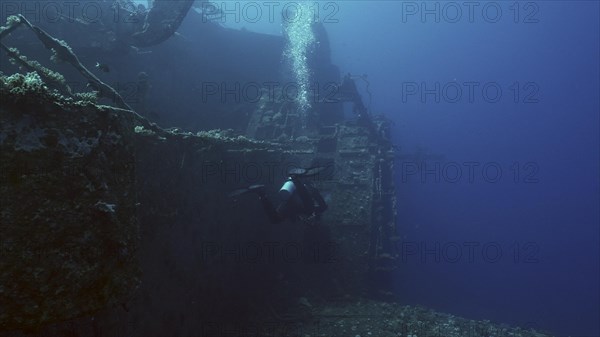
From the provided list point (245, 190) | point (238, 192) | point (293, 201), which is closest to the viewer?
point (238, 192)

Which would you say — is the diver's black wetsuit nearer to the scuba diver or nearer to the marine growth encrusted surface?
the scuba diver

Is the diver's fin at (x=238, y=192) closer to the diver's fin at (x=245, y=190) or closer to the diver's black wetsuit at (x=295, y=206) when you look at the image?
the diver's fin at (x=245, y=190)

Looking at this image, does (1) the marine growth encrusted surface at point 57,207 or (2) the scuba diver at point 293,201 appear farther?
(2) the scuba diver at point 293,201

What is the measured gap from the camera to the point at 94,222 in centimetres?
195

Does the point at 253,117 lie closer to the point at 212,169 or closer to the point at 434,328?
the point at 212,169

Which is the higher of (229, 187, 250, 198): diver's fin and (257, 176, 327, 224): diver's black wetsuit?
(229, 187, 250, 198): diver's fin

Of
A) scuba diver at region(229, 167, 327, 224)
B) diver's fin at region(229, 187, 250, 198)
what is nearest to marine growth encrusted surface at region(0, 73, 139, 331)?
diver's fin at region(229, 187, 250, 198)

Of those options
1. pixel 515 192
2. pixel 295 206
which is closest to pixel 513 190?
pixel 515 192

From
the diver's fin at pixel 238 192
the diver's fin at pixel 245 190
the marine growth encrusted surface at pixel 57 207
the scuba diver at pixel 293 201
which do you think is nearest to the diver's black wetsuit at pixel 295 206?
the scuba diver at pixel 293 201

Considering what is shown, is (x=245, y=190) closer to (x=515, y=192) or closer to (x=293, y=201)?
(x=293, y=201)

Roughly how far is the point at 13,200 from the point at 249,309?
5.89 metres

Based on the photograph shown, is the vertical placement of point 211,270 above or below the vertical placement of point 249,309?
above

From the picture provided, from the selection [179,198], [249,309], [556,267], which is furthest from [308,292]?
[556,267]

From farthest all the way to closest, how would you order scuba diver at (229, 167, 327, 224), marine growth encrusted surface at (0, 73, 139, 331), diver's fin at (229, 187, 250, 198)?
scuba diver at (229, 167, 327, 224)
diver's fin at (229, 187, 250, 198)
marine growth encrusted surface at (0, 73, 139, 331)
